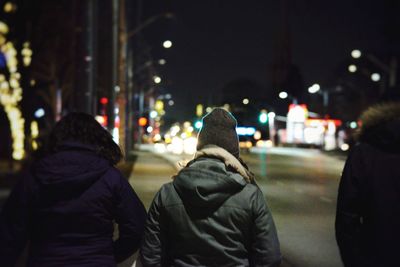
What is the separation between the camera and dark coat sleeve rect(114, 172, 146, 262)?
441 cm

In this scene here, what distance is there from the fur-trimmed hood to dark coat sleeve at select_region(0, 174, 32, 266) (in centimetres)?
189

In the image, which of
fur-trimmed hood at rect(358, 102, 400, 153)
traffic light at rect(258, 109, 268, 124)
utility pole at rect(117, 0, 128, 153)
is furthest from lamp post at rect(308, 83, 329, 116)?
fur-trimmed hood at rect(358, 102, 400, 153)

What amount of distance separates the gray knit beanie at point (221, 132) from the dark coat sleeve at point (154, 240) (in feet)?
1.35

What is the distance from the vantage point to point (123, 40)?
39281 mm

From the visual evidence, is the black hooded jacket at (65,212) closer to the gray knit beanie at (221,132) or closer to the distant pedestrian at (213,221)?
the distant pedestrian at (213,221)

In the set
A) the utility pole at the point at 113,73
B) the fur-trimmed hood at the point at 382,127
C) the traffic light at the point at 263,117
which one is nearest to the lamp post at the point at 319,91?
the traffic light at the point at 263,117

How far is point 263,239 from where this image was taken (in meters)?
4.10

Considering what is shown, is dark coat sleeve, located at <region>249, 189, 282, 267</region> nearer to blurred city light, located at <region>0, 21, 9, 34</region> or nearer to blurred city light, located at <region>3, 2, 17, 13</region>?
blurred city light, located at <region>3, 2, 17, 13</region>

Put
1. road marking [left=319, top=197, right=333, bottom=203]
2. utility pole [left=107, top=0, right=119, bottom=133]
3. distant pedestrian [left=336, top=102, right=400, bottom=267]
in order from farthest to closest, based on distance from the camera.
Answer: utility pole [left=107, top=0, right=119, bottom=133], road marking [left=319, top=197, right=333, bottom=203], distant pedestrian [left=336, top=102, right=400, bottom=267]

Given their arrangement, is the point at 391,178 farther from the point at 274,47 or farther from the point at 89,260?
the point at 274,47

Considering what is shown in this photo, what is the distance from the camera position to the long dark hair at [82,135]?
445cm

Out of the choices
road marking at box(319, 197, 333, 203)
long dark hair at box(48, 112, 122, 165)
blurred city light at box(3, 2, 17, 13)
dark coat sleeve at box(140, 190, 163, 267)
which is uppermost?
blurred city light at box(3, 2, 17, 13)

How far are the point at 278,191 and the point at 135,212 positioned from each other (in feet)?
62.8

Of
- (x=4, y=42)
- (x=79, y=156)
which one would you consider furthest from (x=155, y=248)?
(x=4, y=42)
